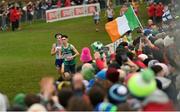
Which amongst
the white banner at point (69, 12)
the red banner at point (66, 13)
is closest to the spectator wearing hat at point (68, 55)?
the white banner at point (69, 12)

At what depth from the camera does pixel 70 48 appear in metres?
16.8

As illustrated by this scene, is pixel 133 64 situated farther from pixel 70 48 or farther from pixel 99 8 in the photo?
pixel 99 8

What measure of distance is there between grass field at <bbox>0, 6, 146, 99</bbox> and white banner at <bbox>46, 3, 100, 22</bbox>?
93 centimetres

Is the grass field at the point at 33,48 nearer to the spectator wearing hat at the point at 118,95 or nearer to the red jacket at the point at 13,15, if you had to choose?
the red jacket at the point at 13,15

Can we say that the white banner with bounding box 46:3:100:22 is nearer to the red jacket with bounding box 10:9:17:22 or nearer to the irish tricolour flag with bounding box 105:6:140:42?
the red jacket with bounding box 10:9:17:22

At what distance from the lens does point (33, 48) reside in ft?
88.5

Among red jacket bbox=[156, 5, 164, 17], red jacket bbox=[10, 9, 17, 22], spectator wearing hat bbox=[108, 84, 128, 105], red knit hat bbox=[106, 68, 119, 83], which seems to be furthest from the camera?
red jacket bbox=[10, 9, 17, 22]

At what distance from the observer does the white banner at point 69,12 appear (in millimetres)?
41403

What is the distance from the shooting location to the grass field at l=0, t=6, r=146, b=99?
1809cm

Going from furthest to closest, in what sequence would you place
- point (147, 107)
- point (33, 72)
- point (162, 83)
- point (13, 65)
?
point (13, 65) → point (33, 72) → point (162, 83) → point (147, 107)

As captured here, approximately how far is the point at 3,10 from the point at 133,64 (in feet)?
93.1

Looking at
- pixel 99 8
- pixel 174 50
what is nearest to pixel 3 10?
pixel 99 8

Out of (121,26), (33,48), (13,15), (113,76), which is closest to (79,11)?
(13,15)

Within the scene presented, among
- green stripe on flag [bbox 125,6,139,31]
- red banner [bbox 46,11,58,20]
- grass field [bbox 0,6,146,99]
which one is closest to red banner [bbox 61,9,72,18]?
red banner [bbox 46,11,58,20]
